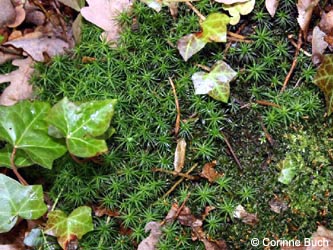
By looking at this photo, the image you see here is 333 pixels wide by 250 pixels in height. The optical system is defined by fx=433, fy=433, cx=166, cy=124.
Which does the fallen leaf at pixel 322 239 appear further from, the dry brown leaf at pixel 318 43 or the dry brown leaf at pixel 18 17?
the dry brown leaf at pixel 18 17

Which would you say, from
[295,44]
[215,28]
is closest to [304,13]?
[295,44]

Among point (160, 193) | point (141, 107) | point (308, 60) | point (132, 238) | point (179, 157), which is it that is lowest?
point (132, 238)

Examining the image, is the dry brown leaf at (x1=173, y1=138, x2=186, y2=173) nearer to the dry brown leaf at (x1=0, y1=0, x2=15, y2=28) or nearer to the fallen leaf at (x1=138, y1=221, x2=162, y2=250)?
the fallen leaf at (x1=138, y1=221, x2=162, y2=250)

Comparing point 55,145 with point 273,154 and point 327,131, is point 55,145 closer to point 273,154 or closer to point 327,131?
point 273,154

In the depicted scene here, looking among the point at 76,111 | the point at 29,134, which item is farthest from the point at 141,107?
the point at 29,134

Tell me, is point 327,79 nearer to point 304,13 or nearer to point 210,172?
point 304,13

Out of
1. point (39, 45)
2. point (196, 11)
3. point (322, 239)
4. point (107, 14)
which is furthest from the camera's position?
point (39, 45)

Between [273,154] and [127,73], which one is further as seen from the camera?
[127,73]
